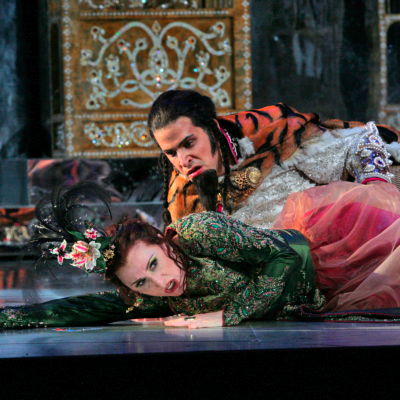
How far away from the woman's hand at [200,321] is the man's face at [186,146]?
103 cm

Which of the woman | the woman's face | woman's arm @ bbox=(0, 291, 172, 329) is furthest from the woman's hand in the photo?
woman's arm @ bbox=(0, 291, 172, 329)

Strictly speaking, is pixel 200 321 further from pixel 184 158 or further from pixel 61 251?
pixel 184 158

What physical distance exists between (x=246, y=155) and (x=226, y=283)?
1.21 metres

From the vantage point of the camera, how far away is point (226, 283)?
8.34ft

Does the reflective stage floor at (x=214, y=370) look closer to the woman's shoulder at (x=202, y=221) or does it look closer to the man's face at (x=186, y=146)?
the woman's shoulder at (x=202, y=221)

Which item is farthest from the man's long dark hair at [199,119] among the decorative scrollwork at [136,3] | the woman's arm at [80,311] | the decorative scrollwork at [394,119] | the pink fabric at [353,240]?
the decorative scrollwork at [394,119]

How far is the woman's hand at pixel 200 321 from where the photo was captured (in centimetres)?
245

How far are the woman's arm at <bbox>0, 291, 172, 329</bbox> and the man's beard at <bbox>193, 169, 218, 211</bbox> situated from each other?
33.2 inches

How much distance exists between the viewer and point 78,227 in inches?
100

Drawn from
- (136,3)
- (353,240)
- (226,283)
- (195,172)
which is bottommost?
(226,283)

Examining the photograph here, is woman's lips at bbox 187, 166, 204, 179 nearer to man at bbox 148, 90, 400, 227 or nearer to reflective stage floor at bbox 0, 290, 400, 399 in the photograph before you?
man at bbox 148, 90, 400, 227

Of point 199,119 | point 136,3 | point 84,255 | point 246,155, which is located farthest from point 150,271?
point 136,3

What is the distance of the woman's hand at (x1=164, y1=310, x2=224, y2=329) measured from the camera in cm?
245

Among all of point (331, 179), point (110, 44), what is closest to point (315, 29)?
point (110, 44)
